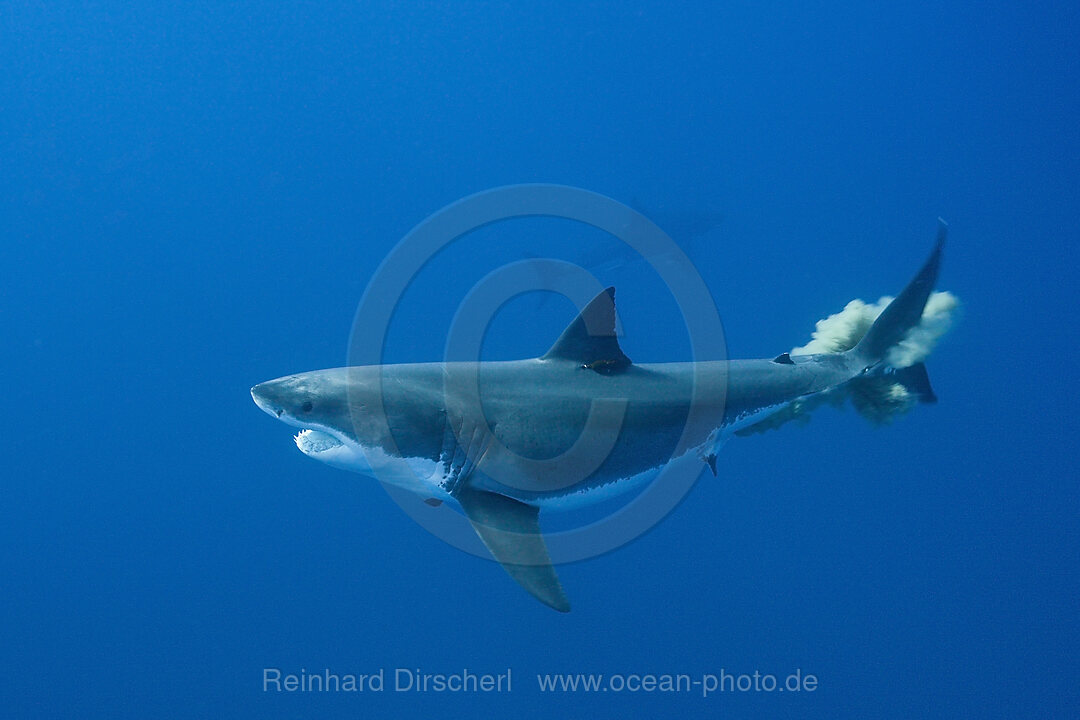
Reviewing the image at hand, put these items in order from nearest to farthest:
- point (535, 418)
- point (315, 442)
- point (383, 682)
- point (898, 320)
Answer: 1. point (315, 442)
2. point (535, 418)
3. point (898, 320)
4. point (383, 682)

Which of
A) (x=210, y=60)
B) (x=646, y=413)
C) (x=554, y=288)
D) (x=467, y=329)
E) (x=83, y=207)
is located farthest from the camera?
(x=210, y=60)

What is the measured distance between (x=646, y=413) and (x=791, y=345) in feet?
27.5

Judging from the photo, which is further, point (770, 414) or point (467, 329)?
point (467, 329)

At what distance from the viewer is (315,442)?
3271mm

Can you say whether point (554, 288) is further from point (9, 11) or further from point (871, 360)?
point (9, 11)

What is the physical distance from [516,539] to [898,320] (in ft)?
12.0

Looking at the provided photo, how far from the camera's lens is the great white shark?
10.4 feet

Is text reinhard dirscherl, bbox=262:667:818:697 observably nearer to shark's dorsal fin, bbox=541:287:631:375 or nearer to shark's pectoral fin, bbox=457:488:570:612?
shark's pectoral fin, bbox=457:488:570:612

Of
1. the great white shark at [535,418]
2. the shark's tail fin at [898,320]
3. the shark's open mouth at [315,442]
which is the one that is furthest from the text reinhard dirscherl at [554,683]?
the shark's open mouth at [315,442]

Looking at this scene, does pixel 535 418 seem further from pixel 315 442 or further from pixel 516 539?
pixel 315 442

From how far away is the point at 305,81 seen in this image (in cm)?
1533

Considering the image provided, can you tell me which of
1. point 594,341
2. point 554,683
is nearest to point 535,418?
point 594,341

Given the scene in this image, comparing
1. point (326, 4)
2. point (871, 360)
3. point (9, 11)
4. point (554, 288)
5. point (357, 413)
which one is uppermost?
point (326, 4)

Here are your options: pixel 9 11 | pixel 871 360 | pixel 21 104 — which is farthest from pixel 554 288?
pixel 9 11
